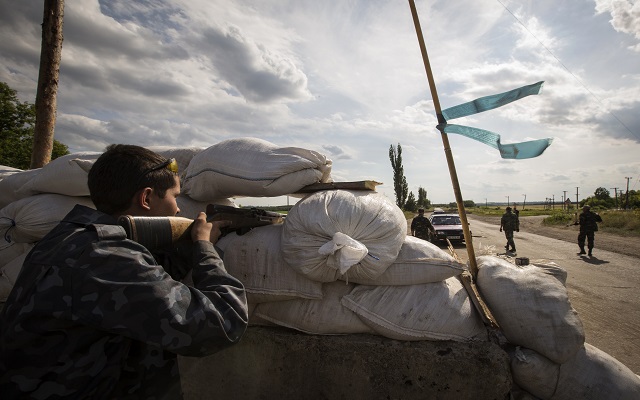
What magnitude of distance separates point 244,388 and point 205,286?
105 cm

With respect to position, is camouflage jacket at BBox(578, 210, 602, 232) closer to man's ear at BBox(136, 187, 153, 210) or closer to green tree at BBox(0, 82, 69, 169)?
man's ear at BBox(136, 187, 153, 210)

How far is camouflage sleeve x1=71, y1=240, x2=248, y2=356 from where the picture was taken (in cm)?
97

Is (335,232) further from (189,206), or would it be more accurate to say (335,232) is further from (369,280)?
(189,206)

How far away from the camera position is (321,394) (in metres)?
1.78

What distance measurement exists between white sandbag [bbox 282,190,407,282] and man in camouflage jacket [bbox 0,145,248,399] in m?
0.63

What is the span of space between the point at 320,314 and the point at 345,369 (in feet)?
0.99

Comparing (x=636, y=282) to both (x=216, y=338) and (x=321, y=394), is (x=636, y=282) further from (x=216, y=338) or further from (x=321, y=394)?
(x=216, y=338)

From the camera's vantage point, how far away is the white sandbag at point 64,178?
256 centimetres

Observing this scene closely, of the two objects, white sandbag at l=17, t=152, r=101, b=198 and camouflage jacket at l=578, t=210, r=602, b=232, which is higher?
white sandbag at l=17, t=152, r=101, b=198

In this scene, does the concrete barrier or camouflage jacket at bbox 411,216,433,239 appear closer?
the concrete barrier

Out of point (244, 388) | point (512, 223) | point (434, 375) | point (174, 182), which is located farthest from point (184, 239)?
point (512, 223)

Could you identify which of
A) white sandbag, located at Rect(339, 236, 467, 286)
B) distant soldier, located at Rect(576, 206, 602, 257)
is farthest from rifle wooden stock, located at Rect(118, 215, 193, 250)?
distant soldier, located at Rect(576, 206, 602, 257)

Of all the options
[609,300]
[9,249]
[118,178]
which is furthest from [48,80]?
[609,300]

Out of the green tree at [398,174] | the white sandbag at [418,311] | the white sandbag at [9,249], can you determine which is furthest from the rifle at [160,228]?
the green tree at [398,174]
